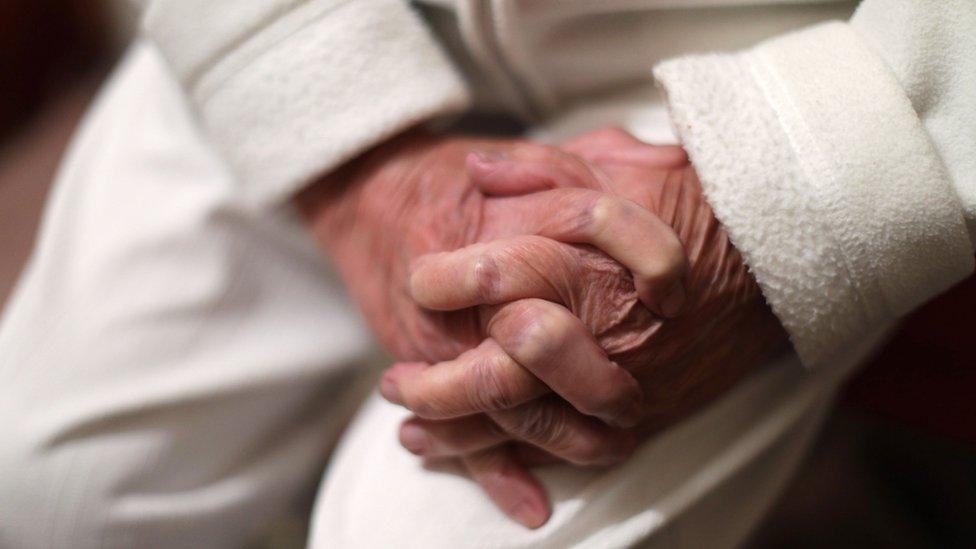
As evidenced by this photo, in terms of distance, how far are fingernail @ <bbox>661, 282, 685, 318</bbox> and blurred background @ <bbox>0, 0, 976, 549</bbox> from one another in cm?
23

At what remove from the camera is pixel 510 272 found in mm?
392

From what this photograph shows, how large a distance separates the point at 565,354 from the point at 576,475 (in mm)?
121

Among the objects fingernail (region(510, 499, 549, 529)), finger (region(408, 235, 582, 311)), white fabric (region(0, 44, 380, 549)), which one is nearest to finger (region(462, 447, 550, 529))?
fingernail (region(510, 499, 549, 529))

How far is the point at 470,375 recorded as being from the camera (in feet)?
1.30

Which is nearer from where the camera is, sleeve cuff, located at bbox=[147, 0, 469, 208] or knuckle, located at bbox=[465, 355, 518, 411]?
knuckle, located at bbox=[465, 355, 518, 411]

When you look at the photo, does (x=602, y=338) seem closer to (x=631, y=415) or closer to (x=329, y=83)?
(x=631, y=415)

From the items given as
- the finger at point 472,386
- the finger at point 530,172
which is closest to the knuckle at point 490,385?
the finger at point 472,386

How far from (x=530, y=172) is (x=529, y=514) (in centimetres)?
21

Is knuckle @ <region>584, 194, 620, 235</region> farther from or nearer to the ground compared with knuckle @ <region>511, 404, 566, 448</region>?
farther from the ground

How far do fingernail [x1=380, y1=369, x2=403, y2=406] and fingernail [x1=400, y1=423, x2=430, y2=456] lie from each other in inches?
0.9

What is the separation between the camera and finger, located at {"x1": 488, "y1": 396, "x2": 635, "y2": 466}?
41 centimetres

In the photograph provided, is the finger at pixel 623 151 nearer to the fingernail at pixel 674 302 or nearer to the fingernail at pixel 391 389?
the fingernail at pixel 674 302

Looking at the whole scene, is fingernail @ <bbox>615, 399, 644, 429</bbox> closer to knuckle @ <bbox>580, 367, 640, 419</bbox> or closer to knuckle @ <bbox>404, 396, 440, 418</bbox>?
knuckle @ <bbox>580, 367, 640, 419</bbox>

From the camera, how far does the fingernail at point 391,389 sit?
Answer: 0.45m
